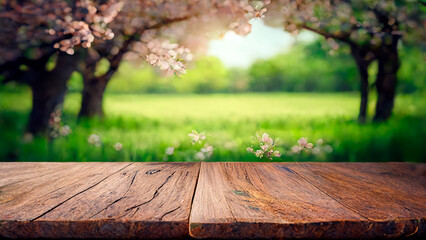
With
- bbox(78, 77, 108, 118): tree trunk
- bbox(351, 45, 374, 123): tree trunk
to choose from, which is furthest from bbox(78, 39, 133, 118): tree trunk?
bbox(351, 45, 374, 123): tree trunk

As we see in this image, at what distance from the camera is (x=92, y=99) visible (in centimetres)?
327

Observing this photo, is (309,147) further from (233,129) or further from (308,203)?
(308,203)

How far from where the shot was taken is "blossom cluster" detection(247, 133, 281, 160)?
1942 millimetres

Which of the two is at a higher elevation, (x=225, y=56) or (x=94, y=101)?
(x=225, y=56)

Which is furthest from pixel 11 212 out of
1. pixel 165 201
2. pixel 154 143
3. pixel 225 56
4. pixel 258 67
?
pixel 258 67

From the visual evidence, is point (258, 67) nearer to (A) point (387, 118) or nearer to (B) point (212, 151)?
(B) point (212, 151)

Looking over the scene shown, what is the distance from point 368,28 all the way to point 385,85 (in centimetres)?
54

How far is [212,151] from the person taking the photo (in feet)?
7.10

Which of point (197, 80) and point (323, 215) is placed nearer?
point (323, 215)

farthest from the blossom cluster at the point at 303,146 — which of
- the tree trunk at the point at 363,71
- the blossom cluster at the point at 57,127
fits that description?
the blossom cluster at the point at 57,127

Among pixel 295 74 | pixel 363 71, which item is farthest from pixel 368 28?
pixel 295 74

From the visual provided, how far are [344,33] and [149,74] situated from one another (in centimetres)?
220

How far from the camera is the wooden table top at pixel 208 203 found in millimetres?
883

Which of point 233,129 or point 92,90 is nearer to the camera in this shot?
point 233,129
